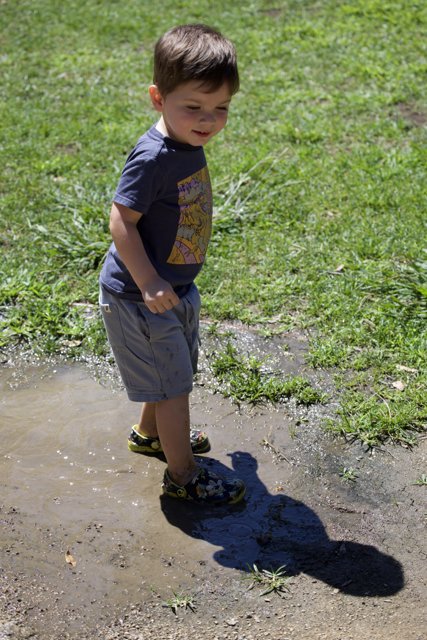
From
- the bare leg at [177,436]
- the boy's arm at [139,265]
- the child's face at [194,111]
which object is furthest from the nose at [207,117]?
the bare leg at [177,436]

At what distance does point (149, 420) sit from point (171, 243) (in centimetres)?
87

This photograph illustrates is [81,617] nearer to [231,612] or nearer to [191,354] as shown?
[231,612]

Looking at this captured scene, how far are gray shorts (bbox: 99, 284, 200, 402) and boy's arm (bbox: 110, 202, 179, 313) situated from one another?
18 cm

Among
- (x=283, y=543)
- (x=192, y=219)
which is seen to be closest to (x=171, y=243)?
(x=192, y=219)

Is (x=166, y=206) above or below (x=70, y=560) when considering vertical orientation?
above

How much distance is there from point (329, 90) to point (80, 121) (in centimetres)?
198

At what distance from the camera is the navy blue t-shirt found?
301 cm

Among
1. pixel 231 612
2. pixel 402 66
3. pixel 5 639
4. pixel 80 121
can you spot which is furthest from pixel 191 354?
pixel 402 66

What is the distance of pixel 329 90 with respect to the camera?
23.2 ft

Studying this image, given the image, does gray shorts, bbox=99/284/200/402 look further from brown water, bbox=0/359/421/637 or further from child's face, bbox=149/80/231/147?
child's face, bbox=149/80/231/147

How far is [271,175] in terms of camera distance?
587 cm

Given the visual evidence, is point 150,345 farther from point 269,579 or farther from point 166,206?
point 269,579

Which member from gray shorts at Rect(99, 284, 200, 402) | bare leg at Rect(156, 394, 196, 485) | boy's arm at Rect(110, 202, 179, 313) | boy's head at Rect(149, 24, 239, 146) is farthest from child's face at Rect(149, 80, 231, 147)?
bare leg at Rect(156, 394, 196, 485)

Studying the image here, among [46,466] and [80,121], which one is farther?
[80,121]
